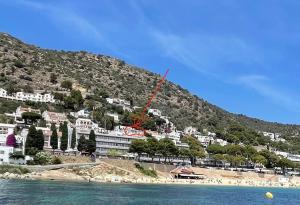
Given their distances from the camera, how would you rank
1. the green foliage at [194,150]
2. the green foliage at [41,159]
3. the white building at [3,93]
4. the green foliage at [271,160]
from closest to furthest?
the green foliage at [41,159], the green foliage at [194,150], the white building at [3,93], the green foliage at [271,160]

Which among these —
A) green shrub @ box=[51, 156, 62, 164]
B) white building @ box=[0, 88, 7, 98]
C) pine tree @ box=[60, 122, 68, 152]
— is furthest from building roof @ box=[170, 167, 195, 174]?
white building @ box=[0, 88, 7, 98]

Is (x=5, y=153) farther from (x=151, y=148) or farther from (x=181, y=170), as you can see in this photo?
(x=181, y=170)

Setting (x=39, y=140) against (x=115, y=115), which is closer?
(x=39, y=140)

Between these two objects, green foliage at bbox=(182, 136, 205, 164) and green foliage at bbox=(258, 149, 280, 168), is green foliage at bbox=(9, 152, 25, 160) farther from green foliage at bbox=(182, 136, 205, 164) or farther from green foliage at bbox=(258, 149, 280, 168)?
green foliage at bbox=(258, 149, 280, 168)

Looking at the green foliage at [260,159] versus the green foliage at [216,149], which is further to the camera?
the green foliage at [216,149]

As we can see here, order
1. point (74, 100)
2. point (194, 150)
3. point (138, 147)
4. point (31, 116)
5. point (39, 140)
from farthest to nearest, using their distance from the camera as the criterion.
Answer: point (74, 100)
point (194, 150)
point (31, 116)
point (138, 147)
point (39, 140)

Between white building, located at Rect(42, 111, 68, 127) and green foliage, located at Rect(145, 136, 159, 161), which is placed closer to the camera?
green foliage, located at Rect(145, 136, 159, 161)

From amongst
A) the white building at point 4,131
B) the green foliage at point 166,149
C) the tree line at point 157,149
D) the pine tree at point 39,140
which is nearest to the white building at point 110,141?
the tree line at point 157,149

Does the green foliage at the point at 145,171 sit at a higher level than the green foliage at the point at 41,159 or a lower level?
lower

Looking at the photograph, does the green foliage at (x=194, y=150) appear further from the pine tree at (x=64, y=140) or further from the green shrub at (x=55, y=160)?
the green shrub at (x=55, y=160)

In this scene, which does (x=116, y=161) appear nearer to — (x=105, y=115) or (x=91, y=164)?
(x=91, y=164)

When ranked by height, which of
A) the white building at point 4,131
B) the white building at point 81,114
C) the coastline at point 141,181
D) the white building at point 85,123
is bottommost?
the coastline at point 141,181

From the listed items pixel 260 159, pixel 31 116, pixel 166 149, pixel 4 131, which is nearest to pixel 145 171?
pixel 166 149

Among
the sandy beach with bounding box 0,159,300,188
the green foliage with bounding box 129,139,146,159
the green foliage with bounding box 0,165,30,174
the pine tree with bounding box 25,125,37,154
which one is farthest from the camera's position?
the green foliage with bounding box 129,139,146,159
